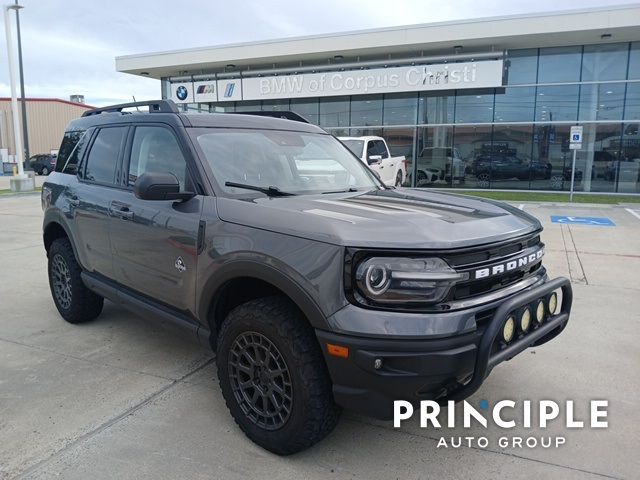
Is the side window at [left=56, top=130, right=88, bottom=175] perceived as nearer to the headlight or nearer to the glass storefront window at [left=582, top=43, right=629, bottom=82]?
the headlight

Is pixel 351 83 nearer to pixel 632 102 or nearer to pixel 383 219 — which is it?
pixel 632 102

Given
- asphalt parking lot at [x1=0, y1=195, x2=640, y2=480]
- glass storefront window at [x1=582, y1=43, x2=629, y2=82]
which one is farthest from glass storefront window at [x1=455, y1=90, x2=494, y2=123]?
asphalt parking lot at [x1=0, y1=195, x2=640, y2=480]

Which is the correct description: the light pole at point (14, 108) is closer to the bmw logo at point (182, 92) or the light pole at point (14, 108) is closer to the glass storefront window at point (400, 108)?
the bmw logo at point (182, 92)

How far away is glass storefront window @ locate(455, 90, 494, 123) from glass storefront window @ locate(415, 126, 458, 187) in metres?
0.75

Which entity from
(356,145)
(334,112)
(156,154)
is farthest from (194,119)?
(334,112)

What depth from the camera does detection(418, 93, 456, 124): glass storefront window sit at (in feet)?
70.7

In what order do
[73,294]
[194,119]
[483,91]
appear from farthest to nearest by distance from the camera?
Result: [483,91]
[73,294]
[194,119]

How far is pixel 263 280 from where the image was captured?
280 cm

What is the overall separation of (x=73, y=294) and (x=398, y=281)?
3557mm

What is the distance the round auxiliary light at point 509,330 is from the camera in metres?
2.63

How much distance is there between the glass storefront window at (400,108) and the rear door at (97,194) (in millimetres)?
19151

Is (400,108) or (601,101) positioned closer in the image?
(601,101)

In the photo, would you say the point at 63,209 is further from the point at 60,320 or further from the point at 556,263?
the point at 556,263

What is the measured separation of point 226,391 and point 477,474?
1.46m
